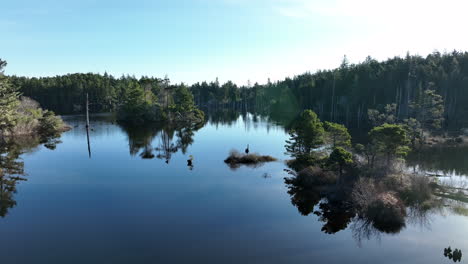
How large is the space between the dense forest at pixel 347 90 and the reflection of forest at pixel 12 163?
45510 millimetres

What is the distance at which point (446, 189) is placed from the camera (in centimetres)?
2711

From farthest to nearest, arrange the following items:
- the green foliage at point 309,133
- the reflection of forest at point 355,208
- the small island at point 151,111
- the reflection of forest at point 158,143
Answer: the small island at point 151,111 < the reflection of forest at point 158,143 < the green foliage at point 309,133 < the reflection of forest at point 355,208

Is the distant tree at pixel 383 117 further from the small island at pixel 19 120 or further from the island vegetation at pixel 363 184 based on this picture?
the small island at pixel 19 120

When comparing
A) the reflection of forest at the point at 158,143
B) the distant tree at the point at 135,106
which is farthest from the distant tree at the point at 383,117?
the distant tree at the point at 135,106

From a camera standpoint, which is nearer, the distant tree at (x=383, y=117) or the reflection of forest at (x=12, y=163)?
the reflection of forest at (x=12, y=163)

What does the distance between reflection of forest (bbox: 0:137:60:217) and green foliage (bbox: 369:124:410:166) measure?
3329 centimetres

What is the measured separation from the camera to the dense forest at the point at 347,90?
3388 inches

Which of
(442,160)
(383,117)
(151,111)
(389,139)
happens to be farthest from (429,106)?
(151,111)

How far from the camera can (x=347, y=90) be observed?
113m

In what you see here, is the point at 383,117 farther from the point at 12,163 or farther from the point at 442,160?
the point at 12,163

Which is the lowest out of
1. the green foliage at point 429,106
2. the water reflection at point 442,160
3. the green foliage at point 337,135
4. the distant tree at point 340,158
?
the water reflection at point 442,160

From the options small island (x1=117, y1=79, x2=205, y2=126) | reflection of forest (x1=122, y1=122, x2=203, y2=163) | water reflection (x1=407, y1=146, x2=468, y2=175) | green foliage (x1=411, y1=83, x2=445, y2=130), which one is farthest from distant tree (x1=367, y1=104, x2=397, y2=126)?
small island (x1=117, y1=79, x2=205, y2=126)

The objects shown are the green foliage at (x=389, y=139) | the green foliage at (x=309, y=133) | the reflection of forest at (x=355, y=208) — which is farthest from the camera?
the green foliage at (x=309, y=133)

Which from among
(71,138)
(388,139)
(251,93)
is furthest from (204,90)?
(388,139)
